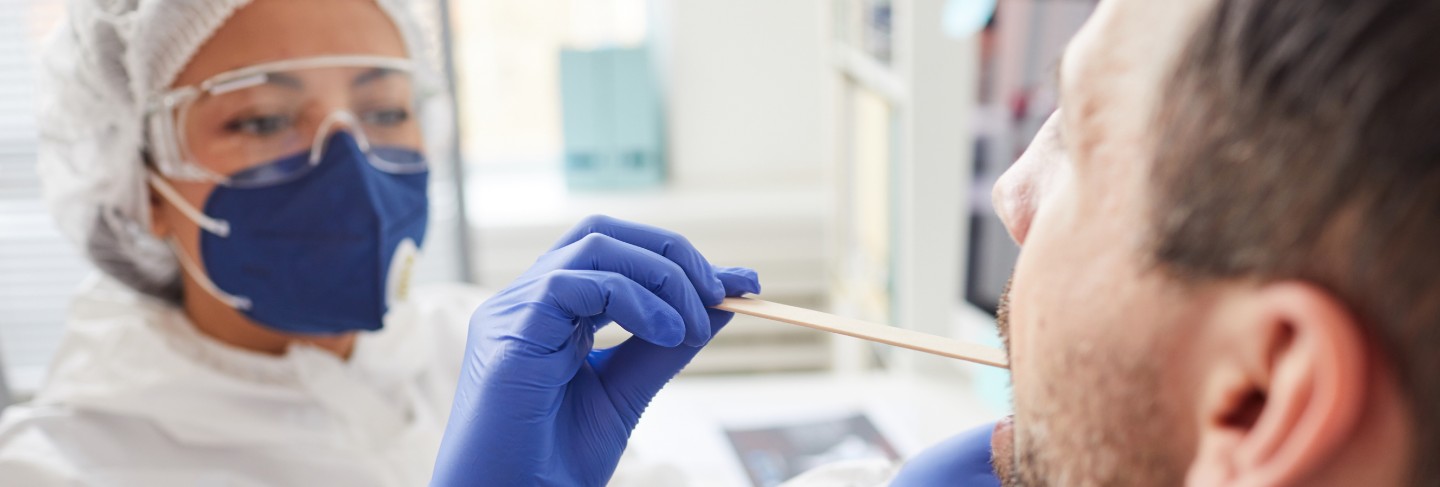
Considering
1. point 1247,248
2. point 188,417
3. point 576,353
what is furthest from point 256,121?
point 1247,248

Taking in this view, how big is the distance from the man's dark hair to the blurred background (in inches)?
36.1

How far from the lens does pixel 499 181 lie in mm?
3311

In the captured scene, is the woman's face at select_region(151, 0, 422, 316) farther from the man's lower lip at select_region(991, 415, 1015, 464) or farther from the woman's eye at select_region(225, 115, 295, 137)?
the man's lower lip at select_region(991, 415, 1015, 464)

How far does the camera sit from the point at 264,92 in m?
1.24

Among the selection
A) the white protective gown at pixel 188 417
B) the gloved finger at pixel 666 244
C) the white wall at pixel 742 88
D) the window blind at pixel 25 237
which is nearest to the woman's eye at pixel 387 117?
the white protective gown at pixel 188 417

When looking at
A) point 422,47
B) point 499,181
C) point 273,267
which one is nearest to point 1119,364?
point 273,267

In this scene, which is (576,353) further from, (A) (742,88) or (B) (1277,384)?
(A) (742,88)

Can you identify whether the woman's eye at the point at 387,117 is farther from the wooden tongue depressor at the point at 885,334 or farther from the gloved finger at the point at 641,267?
the wooden tongue depressor at the point at 885,334

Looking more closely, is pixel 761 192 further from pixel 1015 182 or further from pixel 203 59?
pixel 1015 182

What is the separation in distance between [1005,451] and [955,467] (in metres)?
0.13

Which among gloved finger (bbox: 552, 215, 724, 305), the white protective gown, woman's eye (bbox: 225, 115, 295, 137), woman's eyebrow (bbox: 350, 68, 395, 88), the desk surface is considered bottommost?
the desk surface

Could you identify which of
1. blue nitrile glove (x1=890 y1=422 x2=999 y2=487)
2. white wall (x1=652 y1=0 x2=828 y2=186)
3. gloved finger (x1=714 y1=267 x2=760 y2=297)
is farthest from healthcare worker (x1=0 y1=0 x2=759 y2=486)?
white wall (x1=652 y1=0 x2=828 y2=186)

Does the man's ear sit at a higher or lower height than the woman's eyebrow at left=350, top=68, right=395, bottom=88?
lower

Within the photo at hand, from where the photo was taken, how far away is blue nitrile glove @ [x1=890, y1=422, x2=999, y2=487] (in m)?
0.93
